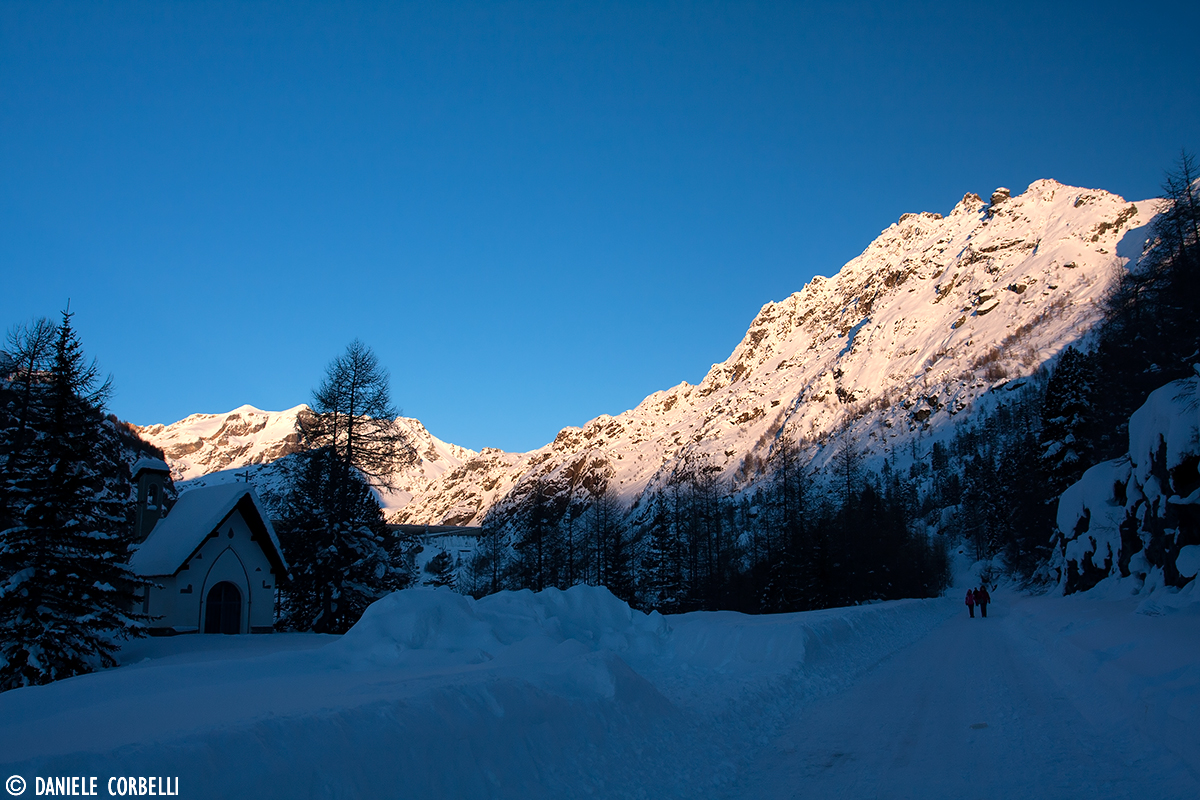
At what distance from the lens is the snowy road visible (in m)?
6.84

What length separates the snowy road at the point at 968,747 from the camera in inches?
269

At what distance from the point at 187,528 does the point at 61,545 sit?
9139mm

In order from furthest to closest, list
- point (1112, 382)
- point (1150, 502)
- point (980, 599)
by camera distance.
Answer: point (1112, 382)
point (980, 599)
point (1150, 502)

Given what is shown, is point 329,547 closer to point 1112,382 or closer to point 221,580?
point 221,580

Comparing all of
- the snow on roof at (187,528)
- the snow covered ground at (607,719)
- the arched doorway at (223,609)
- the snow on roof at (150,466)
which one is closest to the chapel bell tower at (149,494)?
the snow on roof at (150,466)

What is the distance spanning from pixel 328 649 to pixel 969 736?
959 centimetres

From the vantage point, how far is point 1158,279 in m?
28.6

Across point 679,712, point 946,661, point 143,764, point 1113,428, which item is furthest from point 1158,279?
point 143,764

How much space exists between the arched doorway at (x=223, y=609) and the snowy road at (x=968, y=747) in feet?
70.9

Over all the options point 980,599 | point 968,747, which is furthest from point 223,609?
point 980,599

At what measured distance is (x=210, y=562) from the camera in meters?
24.7

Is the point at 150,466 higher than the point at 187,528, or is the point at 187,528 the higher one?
the point at 150,466

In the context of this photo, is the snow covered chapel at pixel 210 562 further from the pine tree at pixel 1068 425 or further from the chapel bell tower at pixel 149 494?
the pine tree at pixel 1068 425

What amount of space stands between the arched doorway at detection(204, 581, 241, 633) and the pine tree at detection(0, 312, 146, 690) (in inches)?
274
